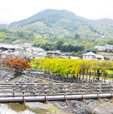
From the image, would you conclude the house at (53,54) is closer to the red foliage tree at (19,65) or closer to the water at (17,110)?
the red foliage tree at (19,65)

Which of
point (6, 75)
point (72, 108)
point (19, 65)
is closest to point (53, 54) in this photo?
point (19, 65)

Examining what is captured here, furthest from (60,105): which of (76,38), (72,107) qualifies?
(76,38)

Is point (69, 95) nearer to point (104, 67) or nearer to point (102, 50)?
point (104, 67)

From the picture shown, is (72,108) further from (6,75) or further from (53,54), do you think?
(53,54)

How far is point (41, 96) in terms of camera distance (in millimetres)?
11312

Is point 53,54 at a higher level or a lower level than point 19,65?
higher

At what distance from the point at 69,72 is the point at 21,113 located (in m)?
15.3

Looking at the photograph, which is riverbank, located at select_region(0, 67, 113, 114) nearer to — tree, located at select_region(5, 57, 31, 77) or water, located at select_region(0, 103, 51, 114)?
water, located at select_region(0, 103, 51, 114)

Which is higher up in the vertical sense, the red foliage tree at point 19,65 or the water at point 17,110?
the red foliage tree at point 19,65

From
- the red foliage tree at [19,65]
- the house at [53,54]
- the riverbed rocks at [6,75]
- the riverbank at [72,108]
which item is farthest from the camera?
the house at [53,54]

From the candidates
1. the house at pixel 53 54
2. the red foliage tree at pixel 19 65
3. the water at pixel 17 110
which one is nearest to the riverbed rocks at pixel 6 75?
the red foliage tree at pixel 19 65

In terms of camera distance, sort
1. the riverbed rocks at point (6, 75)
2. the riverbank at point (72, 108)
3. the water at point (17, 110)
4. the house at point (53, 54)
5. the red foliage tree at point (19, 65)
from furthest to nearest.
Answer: the house at point (53, 54)
the red foliage tree at point (19, 65)
the riverbed rocks at point (6, 75)
the riverbank at point (72, 108)
the water at point (17, 110)

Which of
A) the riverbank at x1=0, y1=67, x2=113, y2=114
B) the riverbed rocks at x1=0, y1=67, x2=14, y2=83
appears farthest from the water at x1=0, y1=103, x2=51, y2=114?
the riverbed rocks at x1=0, y1=67, x2=14, y2=83

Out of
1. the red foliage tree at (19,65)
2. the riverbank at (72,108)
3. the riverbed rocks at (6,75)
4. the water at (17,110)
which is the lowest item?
the riverbed rocks at (6,75)
